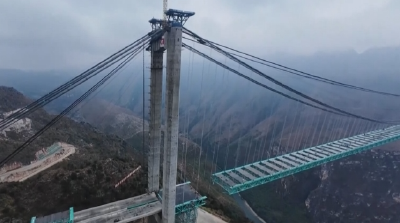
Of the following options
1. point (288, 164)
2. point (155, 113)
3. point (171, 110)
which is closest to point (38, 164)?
point (155, 113)

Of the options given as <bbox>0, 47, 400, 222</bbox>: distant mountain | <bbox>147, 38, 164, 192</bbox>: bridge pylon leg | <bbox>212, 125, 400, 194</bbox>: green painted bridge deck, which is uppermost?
<bbox>147, 38, 164, 192</bbox>: bridge pylon leg

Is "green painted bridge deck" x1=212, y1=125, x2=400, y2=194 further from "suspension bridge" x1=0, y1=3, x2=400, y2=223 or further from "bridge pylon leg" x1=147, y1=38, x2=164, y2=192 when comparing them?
"bridge pylon leg" x1=147, y1=38, x2=164, y2=192

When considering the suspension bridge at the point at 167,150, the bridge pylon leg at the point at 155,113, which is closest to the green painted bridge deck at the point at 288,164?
the suspension bridge at the point at 167,150

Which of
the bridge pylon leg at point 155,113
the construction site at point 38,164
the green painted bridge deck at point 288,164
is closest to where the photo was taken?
the bridge pylon leg at point 155,113

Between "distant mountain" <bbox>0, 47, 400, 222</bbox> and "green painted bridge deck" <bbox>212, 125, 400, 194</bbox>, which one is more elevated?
"green painted bridge deck" <bbox>212, 125, 400, 194</bbox>

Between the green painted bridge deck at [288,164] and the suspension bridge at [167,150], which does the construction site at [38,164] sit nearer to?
the suspension bridge at [167,150]

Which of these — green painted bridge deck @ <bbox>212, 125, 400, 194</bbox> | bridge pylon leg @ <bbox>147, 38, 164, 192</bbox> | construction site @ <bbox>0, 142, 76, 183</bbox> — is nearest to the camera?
bridge pylon leg @ <bbox>147, 38, 164, 192</bbox>

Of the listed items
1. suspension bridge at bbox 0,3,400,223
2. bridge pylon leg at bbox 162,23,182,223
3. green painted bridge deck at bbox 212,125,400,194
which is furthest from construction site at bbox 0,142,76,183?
green painted bridge deck at bbox 212,125,400,194

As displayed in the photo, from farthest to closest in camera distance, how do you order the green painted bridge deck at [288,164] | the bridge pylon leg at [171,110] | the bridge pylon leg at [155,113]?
the green painted bridge deck at [288,164]
the bridge pylon leg at [155,113]
the bridge pylon leg at [171,110]

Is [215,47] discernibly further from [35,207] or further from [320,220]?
[320,220]
